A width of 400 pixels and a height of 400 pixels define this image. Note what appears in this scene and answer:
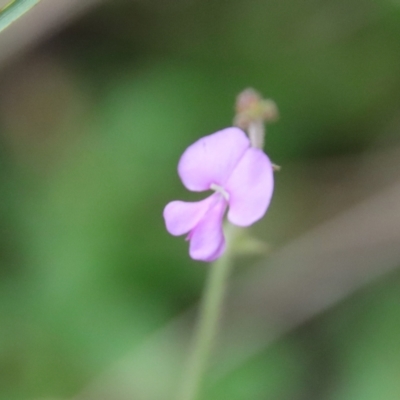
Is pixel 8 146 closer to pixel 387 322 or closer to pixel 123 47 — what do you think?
pixel 123 47

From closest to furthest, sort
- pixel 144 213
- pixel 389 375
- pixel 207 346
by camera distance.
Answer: pixel 207 346 < pixel 389 375 < pixel 144 213

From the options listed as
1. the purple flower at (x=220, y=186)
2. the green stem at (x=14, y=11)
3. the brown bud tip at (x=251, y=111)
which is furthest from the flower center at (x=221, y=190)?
the green stem at (x=14, y=11)

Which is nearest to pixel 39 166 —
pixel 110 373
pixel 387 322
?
pixel 110 373

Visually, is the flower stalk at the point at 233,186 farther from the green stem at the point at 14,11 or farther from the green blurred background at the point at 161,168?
the green blurred background at the point at 161,168

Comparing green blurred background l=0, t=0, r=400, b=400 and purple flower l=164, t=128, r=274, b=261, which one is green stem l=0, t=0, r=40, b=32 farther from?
green blurred background l=0, t=0, r=400, b=400

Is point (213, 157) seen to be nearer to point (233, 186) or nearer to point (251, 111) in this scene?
point (233, 186)

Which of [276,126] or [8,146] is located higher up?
[8,146]

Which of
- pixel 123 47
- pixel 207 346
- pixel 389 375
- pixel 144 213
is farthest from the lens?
pixel 123 47
